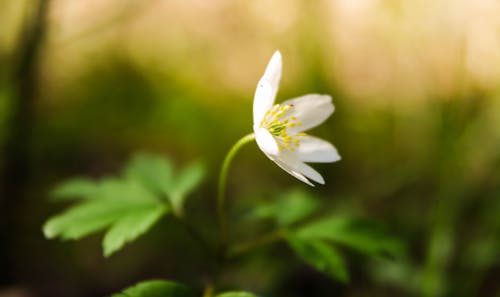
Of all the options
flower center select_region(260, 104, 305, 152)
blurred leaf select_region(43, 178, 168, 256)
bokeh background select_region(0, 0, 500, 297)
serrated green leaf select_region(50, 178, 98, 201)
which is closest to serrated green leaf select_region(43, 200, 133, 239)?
blurred leaf select_region(43, 178, 168, 256)

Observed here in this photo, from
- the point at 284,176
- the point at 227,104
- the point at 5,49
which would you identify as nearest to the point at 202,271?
the point at 284,176

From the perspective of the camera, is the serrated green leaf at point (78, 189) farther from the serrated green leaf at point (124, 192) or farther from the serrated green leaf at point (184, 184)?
the serrated green leaf at point (184, 184)

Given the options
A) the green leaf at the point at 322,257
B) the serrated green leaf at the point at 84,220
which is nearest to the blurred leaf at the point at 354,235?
the green leaf at the point at 322,257

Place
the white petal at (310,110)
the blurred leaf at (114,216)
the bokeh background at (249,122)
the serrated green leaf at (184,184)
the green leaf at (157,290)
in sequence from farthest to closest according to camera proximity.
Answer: the bokeh background at (249,122) < the serrated green leaf at (184,184) < the white petal at (310,110) < the blurred leaf at (114,216) < the green leaf at (157,290)

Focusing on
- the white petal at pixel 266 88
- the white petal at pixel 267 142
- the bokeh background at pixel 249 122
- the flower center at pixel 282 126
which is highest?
the white petal at pixel 266 88

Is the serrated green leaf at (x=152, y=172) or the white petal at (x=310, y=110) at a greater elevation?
the white petal at (x=310, y=110)

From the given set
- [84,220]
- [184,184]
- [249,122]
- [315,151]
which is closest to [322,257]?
[315,151]

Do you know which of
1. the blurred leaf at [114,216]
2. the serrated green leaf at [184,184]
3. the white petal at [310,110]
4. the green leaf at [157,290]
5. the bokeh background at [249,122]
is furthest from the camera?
the bokeh background at [249,122]
